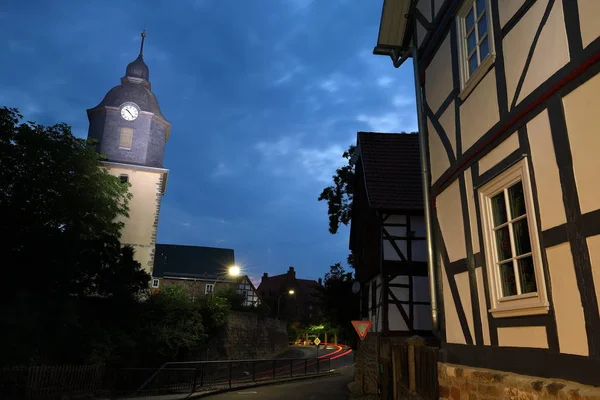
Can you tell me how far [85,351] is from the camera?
18500mm

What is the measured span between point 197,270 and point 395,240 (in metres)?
37.5

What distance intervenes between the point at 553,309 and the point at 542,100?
1.91m

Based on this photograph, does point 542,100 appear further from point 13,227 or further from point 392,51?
point 13,227

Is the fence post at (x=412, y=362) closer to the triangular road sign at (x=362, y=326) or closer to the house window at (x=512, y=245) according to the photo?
the house window at (x=512, y=245)

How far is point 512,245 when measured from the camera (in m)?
4.75

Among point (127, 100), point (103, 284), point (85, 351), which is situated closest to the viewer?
point (85, 351)

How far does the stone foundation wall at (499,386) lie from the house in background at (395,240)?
7.46m

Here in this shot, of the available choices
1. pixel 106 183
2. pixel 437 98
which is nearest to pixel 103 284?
pixel 106 183

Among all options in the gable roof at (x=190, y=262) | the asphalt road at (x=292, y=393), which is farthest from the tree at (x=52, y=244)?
the gable roof at (x=190, y=262)

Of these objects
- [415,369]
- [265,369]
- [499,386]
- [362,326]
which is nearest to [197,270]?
[265,369]

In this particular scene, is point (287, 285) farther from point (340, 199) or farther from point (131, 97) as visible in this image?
point (340, 199)

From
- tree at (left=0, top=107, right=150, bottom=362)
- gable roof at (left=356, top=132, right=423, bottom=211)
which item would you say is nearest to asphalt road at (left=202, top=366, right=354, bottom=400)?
gable roof at (left=356, top=132, right=423, bottom=211)

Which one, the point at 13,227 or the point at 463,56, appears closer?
the point at 463,56

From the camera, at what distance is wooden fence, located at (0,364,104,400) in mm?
12324
